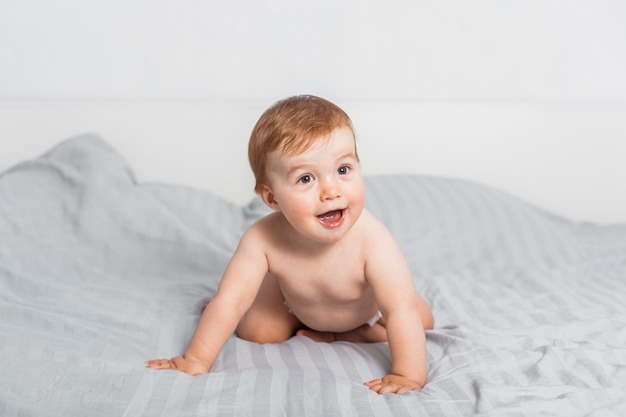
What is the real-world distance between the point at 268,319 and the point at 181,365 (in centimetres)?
22

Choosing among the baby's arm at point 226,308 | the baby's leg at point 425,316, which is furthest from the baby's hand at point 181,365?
the baby's leg at point 425,316

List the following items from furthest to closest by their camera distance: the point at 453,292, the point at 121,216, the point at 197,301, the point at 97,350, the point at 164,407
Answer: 1. the point at 121,216
2. the point at 453,292
3. the point at 197,301
4. the point at 97,350
5. the point at 164,407

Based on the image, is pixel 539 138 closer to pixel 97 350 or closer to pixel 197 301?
pixel 197 301

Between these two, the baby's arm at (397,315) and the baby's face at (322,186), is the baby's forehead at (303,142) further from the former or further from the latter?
the baby's arm at (397,315)

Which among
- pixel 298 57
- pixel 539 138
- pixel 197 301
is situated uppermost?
pixel 298 57

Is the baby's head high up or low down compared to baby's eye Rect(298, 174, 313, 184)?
up

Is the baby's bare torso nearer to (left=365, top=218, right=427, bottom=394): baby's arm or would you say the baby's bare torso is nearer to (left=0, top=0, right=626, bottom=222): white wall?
(left=365, top=218, right=427, bottom=394): baby's arm

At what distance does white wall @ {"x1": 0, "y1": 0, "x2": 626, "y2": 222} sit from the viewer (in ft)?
6.79

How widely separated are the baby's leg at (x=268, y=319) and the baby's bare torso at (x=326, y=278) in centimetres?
4

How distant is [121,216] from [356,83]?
0.79 m

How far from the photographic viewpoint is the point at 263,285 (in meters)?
1.34

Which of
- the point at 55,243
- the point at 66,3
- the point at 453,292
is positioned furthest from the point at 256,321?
the point at 66,3

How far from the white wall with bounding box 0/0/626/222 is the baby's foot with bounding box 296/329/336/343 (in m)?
0.81

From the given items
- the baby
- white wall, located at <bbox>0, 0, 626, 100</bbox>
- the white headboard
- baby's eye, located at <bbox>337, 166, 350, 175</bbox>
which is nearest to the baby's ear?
the baby
